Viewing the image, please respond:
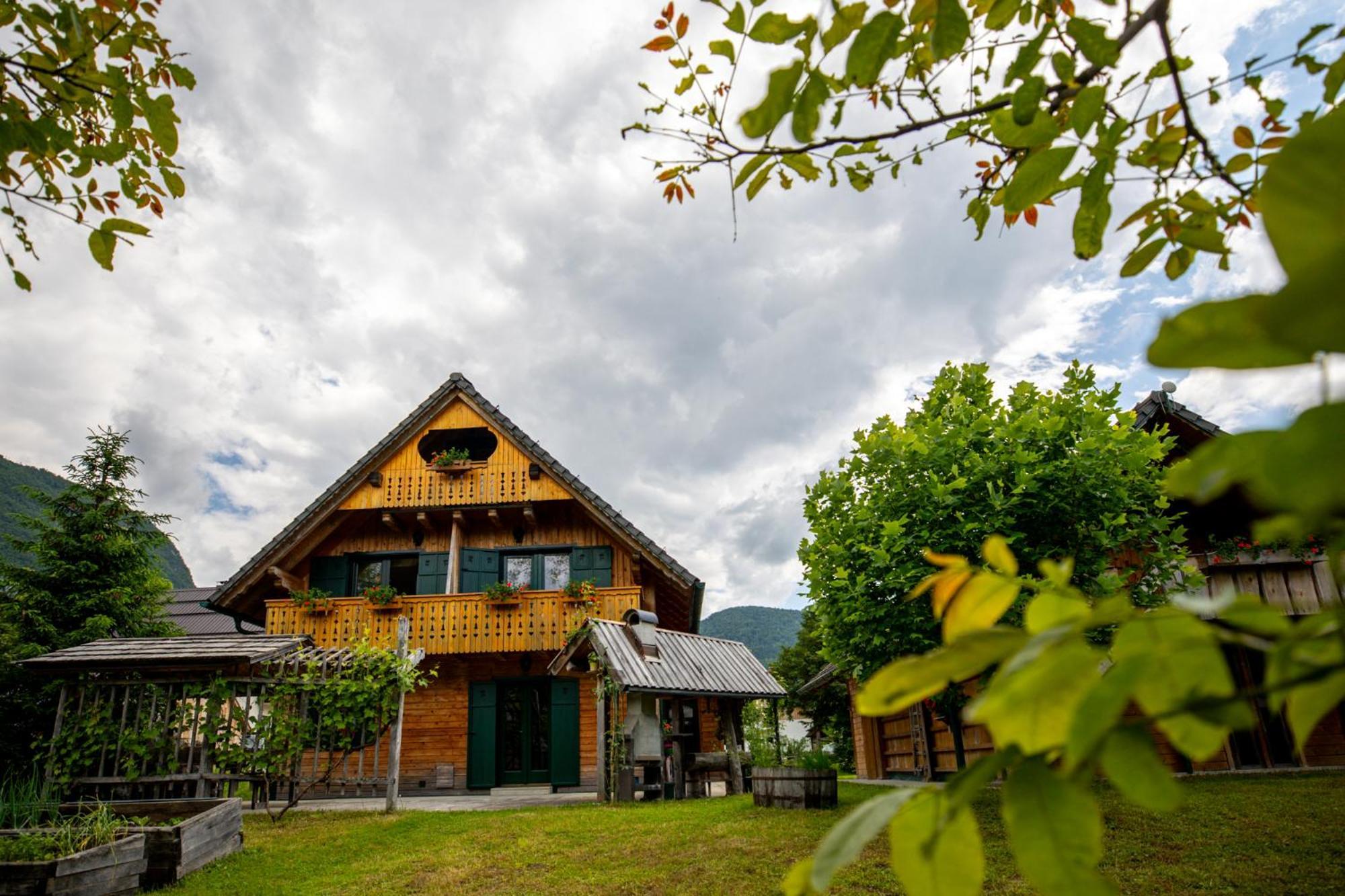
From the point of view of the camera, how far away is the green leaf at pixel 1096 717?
0.43 meters

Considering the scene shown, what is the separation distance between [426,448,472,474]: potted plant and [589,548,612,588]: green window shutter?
3.46m

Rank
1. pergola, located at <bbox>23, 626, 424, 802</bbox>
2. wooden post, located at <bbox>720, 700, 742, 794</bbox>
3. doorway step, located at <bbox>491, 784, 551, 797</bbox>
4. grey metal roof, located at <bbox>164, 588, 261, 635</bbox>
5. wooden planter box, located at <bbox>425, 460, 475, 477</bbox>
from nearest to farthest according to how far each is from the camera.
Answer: pergola, located at <bbox>23, 626, 424, 802</bbox> → wooden post, located at <bbox>720, 700, 742, 794</bbox> → doorway step, located at <bbox>491, 784, 551, 797</bbox> → wooden planter box, located at <bbox>425, 460, 475, 477</bbox> → grey metal roof, located at <bbox>164, 588, 261, 635</bbox>

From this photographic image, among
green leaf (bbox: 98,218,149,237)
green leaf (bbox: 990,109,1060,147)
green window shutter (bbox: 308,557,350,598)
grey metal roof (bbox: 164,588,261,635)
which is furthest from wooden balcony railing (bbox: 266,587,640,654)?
green leaf (bbox: 990,109,1060,147)

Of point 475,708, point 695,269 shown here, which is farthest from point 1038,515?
point 475,708

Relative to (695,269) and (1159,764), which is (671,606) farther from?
(1159,764)

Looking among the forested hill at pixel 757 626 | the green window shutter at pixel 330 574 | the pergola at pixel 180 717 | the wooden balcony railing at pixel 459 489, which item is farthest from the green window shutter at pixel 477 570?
the forested hill at pixel 757 626

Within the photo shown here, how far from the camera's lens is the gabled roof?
54.1 feet

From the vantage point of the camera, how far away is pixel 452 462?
1733 centimetres

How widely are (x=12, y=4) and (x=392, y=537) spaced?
1664 cm

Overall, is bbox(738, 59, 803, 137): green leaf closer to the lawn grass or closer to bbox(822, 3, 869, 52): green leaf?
bbox(822, 3, 869, 52): green leaf

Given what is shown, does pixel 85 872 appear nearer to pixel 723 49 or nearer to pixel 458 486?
pixel 723 49

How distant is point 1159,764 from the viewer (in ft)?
1.56

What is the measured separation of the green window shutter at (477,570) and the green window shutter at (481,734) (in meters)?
2.03

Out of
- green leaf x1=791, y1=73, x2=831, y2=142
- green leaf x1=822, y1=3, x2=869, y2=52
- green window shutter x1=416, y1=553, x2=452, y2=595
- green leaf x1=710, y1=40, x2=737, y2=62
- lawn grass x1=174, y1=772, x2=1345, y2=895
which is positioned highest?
green window shutter x1=416, y1=553, x2=452, y2=595
